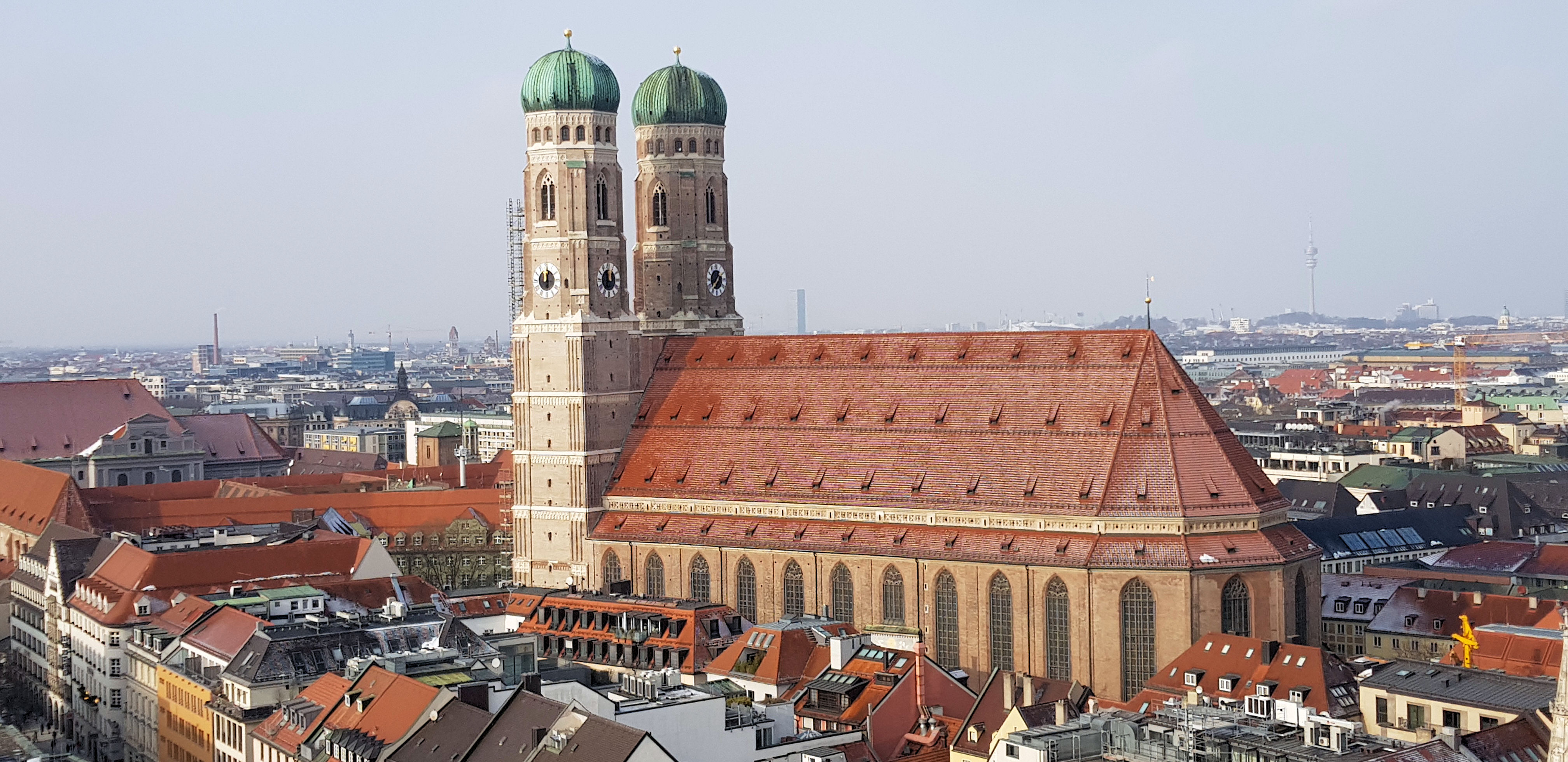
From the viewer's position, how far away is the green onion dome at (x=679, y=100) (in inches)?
5408

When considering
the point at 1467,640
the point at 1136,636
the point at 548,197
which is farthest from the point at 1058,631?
the point at 548,197

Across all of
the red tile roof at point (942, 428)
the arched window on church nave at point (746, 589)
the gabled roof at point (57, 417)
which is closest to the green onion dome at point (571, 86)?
the red tile roof at point (942, 428)

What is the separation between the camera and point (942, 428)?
117000 mm

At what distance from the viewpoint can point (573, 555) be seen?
12900cm

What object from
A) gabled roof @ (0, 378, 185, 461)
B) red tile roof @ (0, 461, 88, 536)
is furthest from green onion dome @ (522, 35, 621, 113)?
gabled roof @ (0, 378, 185, 461)

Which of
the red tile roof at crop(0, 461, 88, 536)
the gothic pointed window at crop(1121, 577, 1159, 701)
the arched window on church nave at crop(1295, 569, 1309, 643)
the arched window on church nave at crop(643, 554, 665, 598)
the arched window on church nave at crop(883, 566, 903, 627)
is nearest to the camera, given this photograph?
the gothic pointed window at crop(1121, 577, 1159, 701)

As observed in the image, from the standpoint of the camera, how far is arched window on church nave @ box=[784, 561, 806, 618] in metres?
119

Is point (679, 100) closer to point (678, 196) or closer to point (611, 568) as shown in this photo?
point (678, 196)

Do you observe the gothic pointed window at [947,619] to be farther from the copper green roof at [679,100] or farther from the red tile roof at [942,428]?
the copper green roof at [679,100]

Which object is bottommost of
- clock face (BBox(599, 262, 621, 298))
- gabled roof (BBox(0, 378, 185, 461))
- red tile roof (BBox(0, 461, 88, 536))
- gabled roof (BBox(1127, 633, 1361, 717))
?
gabled roof (BBox(1127, 633, 1361, 717))

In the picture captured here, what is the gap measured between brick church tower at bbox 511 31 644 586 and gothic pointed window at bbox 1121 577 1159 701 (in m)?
36.4

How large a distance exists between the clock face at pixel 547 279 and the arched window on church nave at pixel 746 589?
2129cm

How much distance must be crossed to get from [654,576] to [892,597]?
16.9m

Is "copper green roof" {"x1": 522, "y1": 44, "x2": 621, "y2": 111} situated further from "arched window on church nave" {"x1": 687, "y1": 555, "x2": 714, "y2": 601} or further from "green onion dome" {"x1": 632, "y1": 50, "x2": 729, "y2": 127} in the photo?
"arched window on church nave" {"x1": 687, "y1": 555, "x2": 714, "y2": 601}
